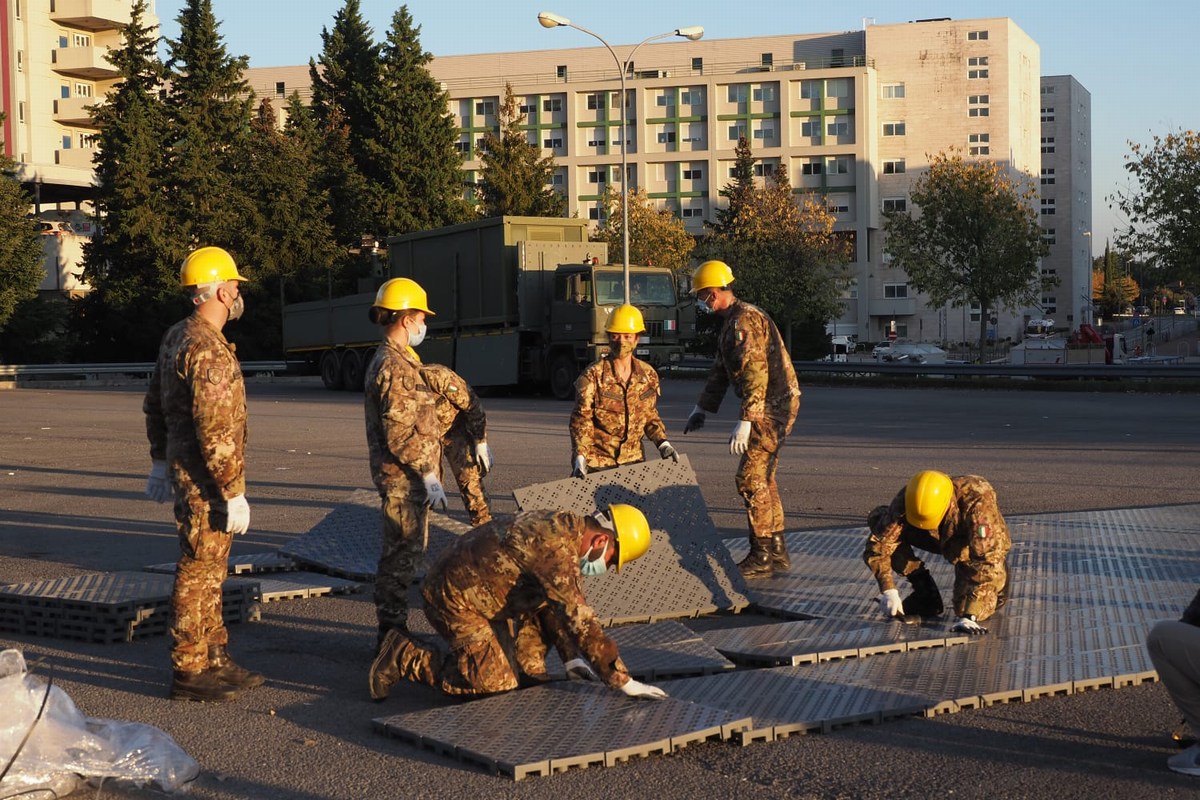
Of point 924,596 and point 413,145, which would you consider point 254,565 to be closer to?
point 924,596

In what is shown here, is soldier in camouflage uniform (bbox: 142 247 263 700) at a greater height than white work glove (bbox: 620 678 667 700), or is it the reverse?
soldier in camouflage uniform (bbox: 142 247 263 700)

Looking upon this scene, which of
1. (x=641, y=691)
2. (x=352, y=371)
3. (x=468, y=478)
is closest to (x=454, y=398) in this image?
(x=468, y=478)

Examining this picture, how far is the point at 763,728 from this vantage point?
213 inches

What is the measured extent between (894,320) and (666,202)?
1778 centimetres

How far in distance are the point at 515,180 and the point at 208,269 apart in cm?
4722

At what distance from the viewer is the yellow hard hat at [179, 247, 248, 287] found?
631cm

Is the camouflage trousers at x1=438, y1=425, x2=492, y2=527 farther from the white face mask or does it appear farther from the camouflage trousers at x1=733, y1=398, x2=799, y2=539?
the white face mask

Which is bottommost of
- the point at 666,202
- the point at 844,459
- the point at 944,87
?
the point at 844,459

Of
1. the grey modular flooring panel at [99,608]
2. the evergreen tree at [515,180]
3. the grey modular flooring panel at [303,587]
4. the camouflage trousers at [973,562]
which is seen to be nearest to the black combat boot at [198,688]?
the grey modular flooring panel at [99,608]

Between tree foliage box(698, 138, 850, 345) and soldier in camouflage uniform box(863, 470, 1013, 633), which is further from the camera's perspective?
tree foliage box(698, 138, 850, 345)

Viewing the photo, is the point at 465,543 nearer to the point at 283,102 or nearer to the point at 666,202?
the point at 666,202

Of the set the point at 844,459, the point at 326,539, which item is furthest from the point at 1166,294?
the point at 326,539

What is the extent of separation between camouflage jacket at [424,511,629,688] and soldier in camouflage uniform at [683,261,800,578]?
3.15 metres

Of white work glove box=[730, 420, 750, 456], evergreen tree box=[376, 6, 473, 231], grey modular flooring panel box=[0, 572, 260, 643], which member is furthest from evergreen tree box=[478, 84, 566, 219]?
grey modular flooring panel box=[0, 572, 260, 643]
